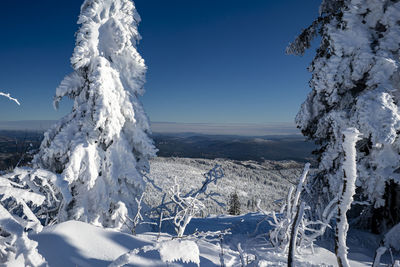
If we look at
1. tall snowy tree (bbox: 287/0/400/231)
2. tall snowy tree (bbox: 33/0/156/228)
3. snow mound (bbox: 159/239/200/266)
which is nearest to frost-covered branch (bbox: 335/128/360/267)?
snow mound (bbox: 159/239/200/266)

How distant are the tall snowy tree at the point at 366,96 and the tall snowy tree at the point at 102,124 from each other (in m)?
5.88

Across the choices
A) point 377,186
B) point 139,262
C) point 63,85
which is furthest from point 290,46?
point 139,262

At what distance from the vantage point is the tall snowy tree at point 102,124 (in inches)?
263

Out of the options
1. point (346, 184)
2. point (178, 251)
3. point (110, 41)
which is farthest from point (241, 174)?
point (346, 184)

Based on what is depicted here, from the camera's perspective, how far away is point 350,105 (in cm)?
621

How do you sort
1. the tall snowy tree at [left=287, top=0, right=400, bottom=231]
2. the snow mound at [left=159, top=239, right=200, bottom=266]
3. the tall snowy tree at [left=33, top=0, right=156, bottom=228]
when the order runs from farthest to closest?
1. the tall snowy tree at [left=33, top=0, right=156, bottom=228]
2. the tall snowy tree at [left=287, top=0, right=400, bottom=231]
3. the snow mound at [left=159, top=239, right=200, bottom=266]

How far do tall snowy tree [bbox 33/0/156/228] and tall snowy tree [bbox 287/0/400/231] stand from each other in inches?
232

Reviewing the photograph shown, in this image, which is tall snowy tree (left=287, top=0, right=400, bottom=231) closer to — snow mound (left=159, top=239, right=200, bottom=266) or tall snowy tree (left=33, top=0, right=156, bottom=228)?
snow mound (left=159, top=239, right=200, bottom=266)

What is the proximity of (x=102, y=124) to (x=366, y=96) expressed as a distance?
7.16 meters

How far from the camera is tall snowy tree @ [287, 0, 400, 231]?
5.29m

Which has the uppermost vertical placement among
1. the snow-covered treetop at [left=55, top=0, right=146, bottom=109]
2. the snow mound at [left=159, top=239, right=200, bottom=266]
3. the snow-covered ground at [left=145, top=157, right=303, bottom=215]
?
the snow-covered treetop at [left=55, top=0, right=146, bottom=109]

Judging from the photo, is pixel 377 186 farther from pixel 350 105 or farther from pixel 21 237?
pixel 21 237

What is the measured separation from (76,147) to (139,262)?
5480 millimetres

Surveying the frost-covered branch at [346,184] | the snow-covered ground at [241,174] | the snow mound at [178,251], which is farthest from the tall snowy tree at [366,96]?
the snow-covered ground at [241,174]
